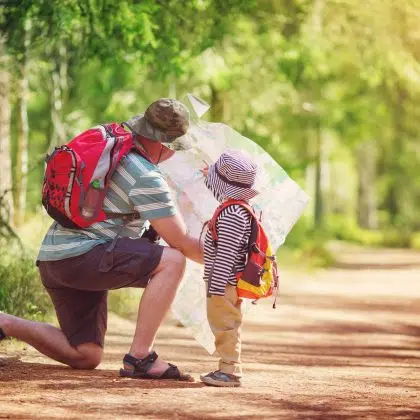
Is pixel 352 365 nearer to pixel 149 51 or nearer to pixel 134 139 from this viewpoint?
pixel 134 139

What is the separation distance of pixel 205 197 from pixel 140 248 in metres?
1.12

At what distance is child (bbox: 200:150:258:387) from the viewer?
273 inches

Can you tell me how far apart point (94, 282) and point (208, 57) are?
11570 mm

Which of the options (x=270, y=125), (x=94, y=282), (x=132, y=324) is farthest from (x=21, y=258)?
(x=270, y=125)

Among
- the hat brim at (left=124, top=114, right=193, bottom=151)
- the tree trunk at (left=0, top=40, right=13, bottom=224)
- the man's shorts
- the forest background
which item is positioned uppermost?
the forest background

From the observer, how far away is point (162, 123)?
281 inches

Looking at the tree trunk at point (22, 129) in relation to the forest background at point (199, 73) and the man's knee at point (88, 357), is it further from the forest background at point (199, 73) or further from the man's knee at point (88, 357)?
the man's knee at point (88, 357)

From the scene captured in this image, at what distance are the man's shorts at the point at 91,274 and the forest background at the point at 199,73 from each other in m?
2.44

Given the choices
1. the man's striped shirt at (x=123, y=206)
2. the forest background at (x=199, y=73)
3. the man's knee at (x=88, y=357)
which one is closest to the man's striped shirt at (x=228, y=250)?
the man's striped shirt at (x=123, y=206)

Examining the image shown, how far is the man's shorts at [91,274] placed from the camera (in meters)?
7.05

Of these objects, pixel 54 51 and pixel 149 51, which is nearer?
pixel 149 51

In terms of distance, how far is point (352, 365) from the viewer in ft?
29.9

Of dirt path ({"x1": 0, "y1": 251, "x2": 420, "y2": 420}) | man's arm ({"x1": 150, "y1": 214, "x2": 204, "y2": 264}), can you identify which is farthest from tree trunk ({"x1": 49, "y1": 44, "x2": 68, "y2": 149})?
man's arm ({"x1": 150, "y1": 214, "x2": 204, "y2": 264})

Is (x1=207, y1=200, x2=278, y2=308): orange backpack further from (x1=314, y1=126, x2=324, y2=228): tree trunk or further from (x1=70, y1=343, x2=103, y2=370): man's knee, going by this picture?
(x1=314, y1=126, x2=324, y2=228): tree trunk
